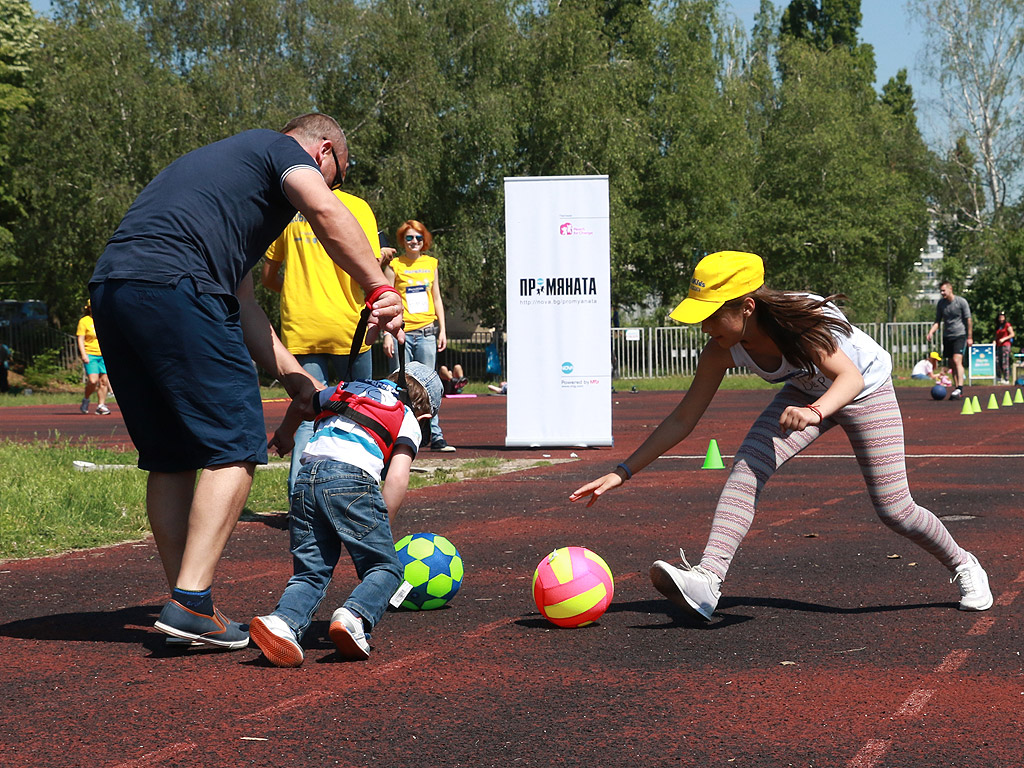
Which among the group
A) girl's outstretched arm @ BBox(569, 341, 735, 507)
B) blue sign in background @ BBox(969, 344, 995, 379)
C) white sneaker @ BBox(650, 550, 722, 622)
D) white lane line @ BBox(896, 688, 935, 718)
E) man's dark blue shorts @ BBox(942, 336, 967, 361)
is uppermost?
girl's outstretched arm @ BBox(569, 341, 735, 507)

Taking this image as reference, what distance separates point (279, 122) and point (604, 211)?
2113 cm

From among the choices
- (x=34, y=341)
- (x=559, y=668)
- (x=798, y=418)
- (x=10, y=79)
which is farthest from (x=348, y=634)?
(x=10, y=79)

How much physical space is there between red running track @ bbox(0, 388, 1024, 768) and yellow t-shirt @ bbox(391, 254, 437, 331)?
13.7 feet

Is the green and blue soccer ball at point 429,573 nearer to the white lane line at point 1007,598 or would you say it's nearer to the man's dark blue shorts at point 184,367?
the man's dark blue shorts at point 184,367

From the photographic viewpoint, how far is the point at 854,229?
173ft

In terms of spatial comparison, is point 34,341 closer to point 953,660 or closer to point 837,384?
point 837,384

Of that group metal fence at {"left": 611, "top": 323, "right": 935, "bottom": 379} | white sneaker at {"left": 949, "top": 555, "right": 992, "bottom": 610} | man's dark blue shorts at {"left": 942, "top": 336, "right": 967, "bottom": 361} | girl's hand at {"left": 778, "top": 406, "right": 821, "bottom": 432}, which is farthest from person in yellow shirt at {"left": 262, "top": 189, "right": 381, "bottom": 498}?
metal fence at {"left": 611, "top": 323, "right": 935, "bottom": 379}

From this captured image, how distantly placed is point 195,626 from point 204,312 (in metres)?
1.09

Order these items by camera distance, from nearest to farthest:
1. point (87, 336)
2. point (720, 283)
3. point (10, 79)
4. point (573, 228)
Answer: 1. point (720, 283)
2. point (573, 228)
3. point (87, 336)
4. point (10, 79)

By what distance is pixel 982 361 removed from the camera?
30562 mm

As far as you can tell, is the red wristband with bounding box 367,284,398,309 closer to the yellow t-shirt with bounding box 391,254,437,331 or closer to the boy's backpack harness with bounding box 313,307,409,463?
the boy's backpack harness with bounding box 313,307,409,463

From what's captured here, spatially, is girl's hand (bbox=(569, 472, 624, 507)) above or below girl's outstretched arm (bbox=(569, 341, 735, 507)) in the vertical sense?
below

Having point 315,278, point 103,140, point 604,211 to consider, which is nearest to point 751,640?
point 315,278

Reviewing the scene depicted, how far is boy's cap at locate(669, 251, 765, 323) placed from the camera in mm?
4656
